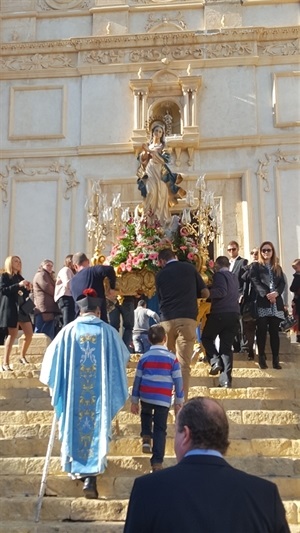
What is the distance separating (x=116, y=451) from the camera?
19.7 ft

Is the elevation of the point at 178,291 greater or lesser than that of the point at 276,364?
greater

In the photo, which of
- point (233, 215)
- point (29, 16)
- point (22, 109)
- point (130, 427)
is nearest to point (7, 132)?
point (22, 109)

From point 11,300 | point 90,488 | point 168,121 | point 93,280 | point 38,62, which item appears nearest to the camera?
point 90,488

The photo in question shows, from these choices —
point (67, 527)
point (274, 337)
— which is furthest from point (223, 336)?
point (67, 527)

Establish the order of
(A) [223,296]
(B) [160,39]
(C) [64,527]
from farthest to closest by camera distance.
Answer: (B) [160,39] < (A) [223,296] < (C) [64,527]

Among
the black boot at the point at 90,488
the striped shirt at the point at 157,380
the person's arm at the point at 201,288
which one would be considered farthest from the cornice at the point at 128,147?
the black boot at the point at 90,488

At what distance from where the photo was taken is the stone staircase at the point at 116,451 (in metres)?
4.84

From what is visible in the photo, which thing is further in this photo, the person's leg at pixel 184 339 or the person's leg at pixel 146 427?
the person's leg at pixel 184 339

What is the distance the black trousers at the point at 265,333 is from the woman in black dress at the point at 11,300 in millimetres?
3195

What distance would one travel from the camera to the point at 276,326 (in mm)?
8594

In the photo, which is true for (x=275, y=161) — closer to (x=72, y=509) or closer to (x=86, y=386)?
(x=86, y=386)

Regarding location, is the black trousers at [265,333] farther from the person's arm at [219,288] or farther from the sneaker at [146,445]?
the sneaker at [146,445]

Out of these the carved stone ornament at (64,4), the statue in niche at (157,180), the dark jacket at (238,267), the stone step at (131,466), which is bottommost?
the stone step at (131,466)

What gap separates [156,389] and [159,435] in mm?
391
